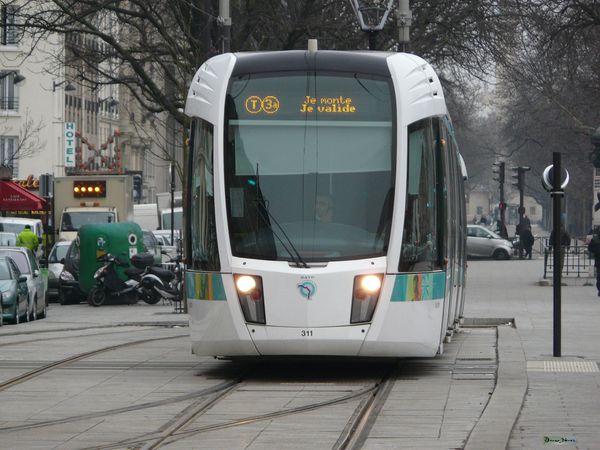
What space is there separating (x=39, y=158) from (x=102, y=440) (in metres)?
74.3

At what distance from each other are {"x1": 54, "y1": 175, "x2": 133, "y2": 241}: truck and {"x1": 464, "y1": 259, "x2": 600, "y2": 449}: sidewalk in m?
11.1

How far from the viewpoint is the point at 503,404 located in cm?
1340

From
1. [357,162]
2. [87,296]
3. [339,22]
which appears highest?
[339,22]

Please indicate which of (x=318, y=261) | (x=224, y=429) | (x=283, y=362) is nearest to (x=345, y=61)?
(x=318, y=261)

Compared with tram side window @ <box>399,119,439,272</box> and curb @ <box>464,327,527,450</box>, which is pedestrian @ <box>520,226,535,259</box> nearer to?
curb @ <box>464,327,527,450</box>

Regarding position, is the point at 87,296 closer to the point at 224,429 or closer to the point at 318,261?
the point at 318,261

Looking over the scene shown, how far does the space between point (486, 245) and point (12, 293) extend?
42.3 meters

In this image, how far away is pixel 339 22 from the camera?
3697 centimetres

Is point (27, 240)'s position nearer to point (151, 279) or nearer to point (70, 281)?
point (70, 281)

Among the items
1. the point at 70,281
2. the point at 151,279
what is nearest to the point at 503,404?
the point at 151,279

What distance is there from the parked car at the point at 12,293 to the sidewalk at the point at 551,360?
786 cm

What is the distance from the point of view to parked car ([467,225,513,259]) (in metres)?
69.1

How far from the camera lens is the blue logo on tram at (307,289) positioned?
15.6 m

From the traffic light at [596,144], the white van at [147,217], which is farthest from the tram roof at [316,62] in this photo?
the white van at [147,217]
